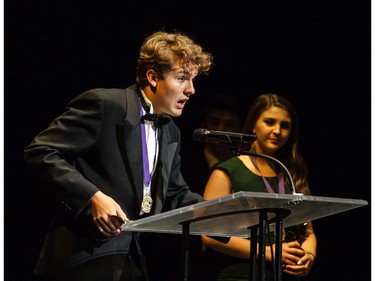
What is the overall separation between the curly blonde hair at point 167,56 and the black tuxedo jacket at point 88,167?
19 cm

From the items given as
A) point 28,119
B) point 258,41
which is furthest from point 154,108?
point 258,41

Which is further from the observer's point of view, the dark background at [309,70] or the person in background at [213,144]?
the dark background at [309,70]

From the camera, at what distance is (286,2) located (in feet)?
16.7

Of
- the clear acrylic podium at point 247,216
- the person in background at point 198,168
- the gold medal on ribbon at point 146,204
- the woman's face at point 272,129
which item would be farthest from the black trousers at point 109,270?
the person in background at point 198,168

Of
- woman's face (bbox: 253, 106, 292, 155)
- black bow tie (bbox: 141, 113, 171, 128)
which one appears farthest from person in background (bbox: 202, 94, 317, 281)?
black bow tie (bbox: 141, 113, 171, 128)

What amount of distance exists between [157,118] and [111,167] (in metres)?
0.33

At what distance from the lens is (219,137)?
8.82ft

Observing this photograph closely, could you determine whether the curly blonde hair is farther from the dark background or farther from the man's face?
the dark background

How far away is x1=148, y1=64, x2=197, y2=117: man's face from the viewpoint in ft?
10.3

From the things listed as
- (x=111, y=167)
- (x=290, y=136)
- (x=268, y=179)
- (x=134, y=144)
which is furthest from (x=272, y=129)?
(x=111, y=167)

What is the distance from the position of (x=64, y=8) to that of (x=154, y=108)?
156 centimetres

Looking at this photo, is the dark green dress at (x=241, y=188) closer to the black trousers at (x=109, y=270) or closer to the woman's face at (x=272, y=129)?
the woman's face at (x=272, y=129)

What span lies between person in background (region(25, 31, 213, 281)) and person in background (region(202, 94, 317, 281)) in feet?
1.92

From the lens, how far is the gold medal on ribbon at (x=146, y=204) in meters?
2.92
